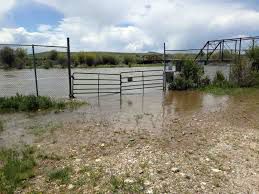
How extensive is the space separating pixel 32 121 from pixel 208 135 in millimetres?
5139

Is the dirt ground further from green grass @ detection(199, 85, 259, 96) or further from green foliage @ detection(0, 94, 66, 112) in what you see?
green grass @ detection(199, 85, 259, 96)

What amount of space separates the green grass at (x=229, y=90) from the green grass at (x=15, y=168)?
445 inches

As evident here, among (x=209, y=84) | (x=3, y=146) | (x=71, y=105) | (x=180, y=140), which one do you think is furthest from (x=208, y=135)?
(x=209, y=84)

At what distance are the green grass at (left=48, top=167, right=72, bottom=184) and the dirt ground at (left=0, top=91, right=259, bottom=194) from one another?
64 mm

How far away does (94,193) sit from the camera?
3828mm

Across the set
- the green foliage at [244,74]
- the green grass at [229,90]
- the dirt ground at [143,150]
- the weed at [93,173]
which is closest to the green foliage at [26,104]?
the dirt ground at [143,150]

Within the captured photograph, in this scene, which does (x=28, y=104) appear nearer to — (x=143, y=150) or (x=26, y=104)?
(x=26, y=104)

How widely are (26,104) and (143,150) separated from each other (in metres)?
6.03

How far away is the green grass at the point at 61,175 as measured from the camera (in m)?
4.23

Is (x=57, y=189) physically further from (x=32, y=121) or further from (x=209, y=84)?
(x=209, y=84)

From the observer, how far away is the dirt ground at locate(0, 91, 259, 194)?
13.4 ft

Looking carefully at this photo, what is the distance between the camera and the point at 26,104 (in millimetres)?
9930

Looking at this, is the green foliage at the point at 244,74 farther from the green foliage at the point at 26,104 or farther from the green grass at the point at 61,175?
the green grass at the point at 61,175

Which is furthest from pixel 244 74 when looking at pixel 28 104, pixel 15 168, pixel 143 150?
pixel 15 168
